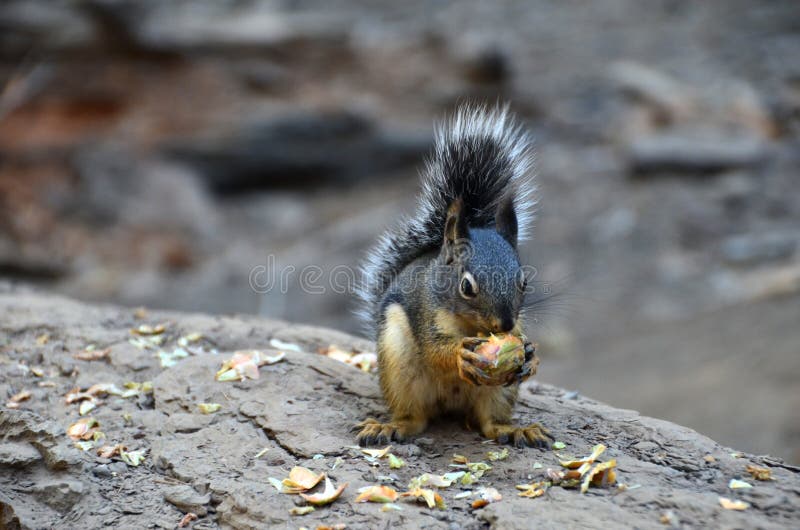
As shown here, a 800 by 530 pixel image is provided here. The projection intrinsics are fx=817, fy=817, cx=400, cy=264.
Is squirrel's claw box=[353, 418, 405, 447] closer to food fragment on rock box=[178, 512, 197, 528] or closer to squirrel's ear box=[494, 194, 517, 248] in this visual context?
food fragment on rock box=[178, 512, 197, 528]

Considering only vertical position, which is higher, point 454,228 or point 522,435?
point 454,228

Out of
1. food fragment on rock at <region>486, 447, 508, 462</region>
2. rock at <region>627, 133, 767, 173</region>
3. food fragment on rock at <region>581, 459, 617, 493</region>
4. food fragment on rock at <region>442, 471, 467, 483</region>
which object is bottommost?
food fragment on rock at <region>442, 471, 467, 483</region>

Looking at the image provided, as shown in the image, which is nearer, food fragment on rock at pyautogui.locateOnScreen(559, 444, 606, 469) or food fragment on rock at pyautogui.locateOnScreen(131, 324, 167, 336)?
food fragment on rock at pyautogui.locateOnScreen(559, 444, 606, 469)

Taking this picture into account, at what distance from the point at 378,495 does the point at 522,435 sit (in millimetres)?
812

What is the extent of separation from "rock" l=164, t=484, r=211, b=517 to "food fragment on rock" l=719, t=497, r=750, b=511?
1.91 meters

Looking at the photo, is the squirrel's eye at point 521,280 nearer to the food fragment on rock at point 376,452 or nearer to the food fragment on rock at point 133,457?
the food fragment on rock at point 376,452

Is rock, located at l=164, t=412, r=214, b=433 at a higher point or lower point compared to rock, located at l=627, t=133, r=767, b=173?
lower

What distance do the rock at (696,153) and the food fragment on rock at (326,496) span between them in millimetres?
9476

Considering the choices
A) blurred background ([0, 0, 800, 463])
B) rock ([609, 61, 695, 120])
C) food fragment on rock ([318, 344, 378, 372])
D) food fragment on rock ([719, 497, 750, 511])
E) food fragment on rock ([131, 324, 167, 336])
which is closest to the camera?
food fragment on rock ([719, 497, 750, 511])

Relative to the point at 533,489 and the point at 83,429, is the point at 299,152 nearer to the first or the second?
the point at 83,429

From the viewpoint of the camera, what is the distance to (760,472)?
3.17m

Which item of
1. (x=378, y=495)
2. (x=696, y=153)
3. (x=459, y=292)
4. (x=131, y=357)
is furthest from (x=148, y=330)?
(x=696, y=153)

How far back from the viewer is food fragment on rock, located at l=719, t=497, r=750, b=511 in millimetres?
2881

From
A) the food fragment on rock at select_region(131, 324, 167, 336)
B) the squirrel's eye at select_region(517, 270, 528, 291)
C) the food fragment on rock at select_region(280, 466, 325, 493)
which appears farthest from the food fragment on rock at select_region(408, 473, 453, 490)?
the food fragment on rock at select_region(131, 324, 167, 336)
